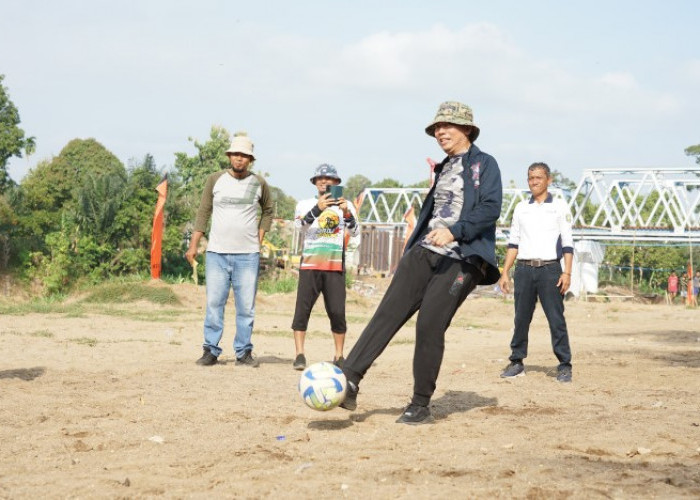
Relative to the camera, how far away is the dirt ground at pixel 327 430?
3930 mm

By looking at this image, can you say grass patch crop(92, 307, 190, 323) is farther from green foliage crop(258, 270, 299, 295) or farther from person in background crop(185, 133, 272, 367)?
green foliage crop(258, 270, 299, 295)

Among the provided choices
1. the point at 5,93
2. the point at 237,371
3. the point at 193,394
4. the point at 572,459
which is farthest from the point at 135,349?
the point at 5,93

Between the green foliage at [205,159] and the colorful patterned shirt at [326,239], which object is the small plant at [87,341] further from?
the green foliage at [205,159]

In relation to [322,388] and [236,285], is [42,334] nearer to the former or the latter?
[236,285]

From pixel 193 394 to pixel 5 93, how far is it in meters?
36.3

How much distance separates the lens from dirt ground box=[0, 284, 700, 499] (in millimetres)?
3930

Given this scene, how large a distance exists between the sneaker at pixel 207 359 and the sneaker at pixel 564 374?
3267 millimetres

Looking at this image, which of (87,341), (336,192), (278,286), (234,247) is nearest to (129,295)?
(278,286)

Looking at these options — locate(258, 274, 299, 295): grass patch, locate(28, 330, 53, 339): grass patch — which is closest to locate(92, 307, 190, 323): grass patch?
locate(28, 330, 53, 339): grass patch

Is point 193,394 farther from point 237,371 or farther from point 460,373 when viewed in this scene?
point 460,373

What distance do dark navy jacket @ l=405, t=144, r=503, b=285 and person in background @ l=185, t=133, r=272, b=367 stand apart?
3308mm

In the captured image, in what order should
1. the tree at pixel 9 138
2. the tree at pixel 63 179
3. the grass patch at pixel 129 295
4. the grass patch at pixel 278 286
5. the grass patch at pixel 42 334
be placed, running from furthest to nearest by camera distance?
the tree at pixel 9 138 < the grass patch at pixel 278 286 < the tree at pixel 63 179 < the grass patch at pixel 129 295 < the grass patch at pixel 42 334

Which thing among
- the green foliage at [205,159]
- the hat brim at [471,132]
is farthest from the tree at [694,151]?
the hat brim at [471,132]

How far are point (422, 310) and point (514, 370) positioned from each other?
315cm
